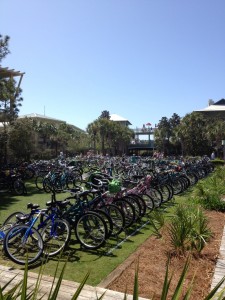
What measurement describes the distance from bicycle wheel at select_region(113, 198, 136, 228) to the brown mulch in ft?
2.43

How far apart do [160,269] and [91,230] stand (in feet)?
4.59

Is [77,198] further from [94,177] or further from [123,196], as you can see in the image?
[94,177]

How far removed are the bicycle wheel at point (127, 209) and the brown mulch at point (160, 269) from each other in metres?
0.74

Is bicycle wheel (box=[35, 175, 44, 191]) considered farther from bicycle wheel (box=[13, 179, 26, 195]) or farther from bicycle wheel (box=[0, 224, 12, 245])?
bicycle wheel (box=[0, 224, 12, 245])

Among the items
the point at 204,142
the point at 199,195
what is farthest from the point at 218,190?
the point at 204,142

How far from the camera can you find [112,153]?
2096 inches

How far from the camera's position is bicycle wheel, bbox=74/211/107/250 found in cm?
511

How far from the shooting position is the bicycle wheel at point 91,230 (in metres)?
5.11

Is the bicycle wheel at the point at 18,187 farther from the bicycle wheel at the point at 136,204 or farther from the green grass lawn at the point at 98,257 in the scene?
the bicycle wheel at the point at 136,204

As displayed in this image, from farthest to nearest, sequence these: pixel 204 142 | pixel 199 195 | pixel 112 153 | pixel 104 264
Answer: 1. pixel 112 153
2. pixel 204 142
3. pixel 199 195
4. pixel 104 264

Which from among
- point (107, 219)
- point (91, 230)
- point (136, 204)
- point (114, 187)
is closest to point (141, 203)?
point (136, 204)

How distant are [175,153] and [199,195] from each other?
137 feet

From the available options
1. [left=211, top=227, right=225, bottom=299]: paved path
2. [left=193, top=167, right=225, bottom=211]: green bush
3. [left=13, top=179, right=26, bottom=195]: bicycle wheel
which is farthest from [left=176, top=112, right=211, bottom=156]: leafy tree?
[left=211, top=227, right=225, bottom=299]: paved path

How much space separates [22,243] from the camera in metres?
4.58
